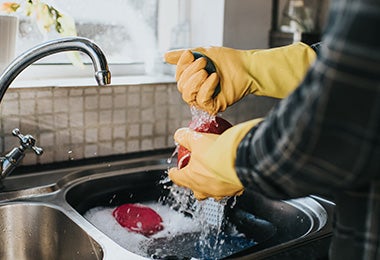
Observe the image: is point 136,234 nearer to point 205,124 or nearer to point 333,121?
point 205,124

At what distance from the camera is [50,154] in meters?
1.27

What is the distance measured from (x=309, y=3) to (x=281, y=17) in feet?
0.58

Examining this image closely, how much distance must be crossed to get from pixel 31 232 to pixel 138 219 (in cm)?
24

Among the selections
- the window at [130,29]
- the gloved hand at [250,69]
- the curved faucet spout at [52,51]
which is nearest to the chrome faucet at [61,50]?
the curved faucet spout at [52,51]

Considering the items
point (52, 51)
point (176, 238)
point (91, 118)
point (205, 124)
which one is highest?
point (52, 51)

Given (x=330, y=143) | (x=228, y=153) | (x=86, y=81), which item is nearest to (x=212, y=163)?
(x=228, y=153)

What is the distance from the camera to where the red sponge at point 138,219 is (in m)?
1.19

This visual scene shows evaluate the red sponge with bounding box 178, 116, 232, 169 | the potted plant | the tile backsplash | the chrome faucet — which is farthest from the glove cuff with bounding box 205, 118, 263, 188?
the potted plant

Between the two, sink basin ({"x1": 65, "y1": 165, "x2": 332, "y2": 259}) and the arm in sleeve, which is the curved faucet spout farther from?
the arm in sleeve

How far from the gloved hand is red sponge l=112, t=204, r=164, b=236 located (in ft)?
1.33

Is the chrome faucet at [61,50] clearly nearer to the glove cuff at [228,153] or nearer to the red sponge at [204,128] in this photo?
the red sponge at [204,128]

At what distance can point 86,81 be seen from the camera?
1.39 meters

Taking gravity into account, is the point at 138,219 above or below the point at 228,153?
below

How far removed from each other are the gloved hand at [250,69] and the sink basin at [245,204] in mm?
319
